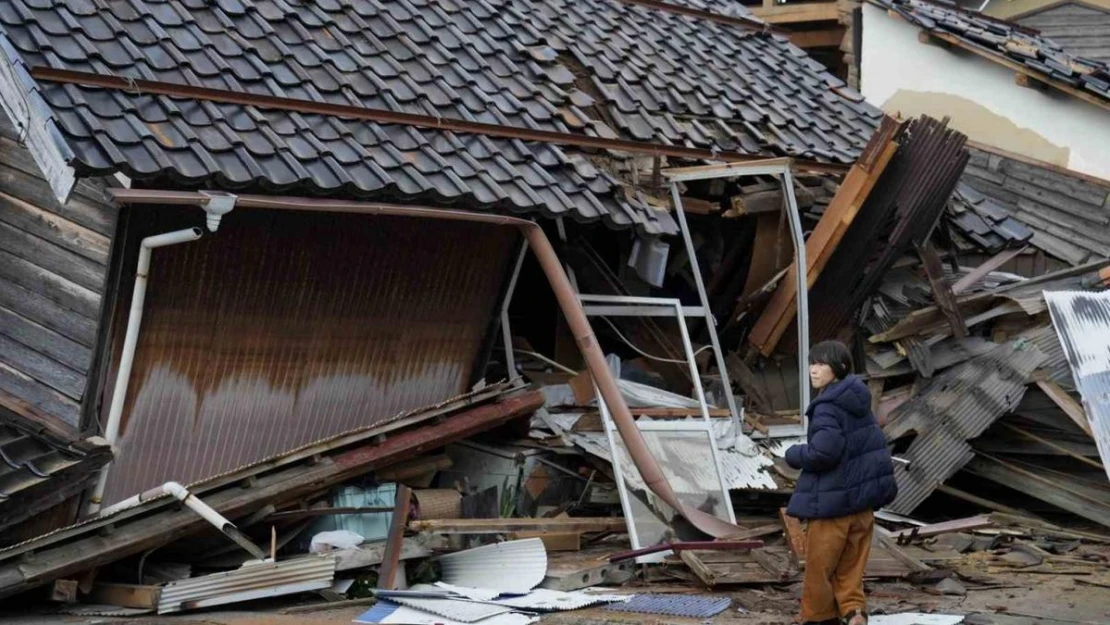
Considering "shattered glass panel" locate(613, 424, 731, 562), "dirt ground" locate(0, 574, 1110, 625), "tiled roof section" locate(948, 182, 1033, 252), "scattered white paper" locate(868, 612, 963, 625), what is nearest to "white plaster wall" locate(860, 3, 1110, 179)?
"tiled roof section" locate(948, 182, 1033, 252)

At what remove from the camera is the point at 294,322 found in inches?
373

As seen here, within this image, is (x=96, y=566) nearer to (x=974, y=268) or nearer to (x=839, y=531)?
(x=839, y=531)

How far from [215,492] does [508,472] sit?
231 centimetres

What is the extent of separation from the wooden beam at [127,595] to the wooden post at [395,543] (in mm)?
1296

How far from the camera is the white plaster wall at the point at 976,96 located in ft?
52.7

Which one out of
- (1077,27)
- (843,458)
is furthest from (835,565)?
(1077,27)

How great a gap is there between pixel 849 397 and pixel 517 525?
9.19 feet

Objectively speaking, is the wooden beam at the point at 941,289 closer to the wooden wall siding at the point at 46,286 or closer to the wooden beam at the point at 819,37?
the wooden wall siding at the point at 46,286

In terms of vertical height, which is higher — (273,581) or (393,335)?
(393,335)

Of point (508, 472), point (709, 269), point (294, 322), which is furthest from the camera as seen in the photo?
→ point (709, 269)

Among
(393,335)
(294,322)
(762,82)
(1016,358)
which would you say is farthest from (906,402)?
(294,322)

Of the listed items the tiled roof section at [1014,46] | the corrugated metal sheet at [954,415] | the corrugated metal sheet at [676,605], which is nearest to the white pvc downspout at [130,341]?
the corrugated metal sheet at [676,605]

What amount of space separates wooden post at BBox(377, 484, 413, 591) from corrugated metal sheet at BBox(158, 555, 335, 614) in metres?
0.32

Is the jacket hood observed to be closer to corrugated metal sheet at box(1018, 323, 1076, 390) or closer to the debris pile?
the debris pile
